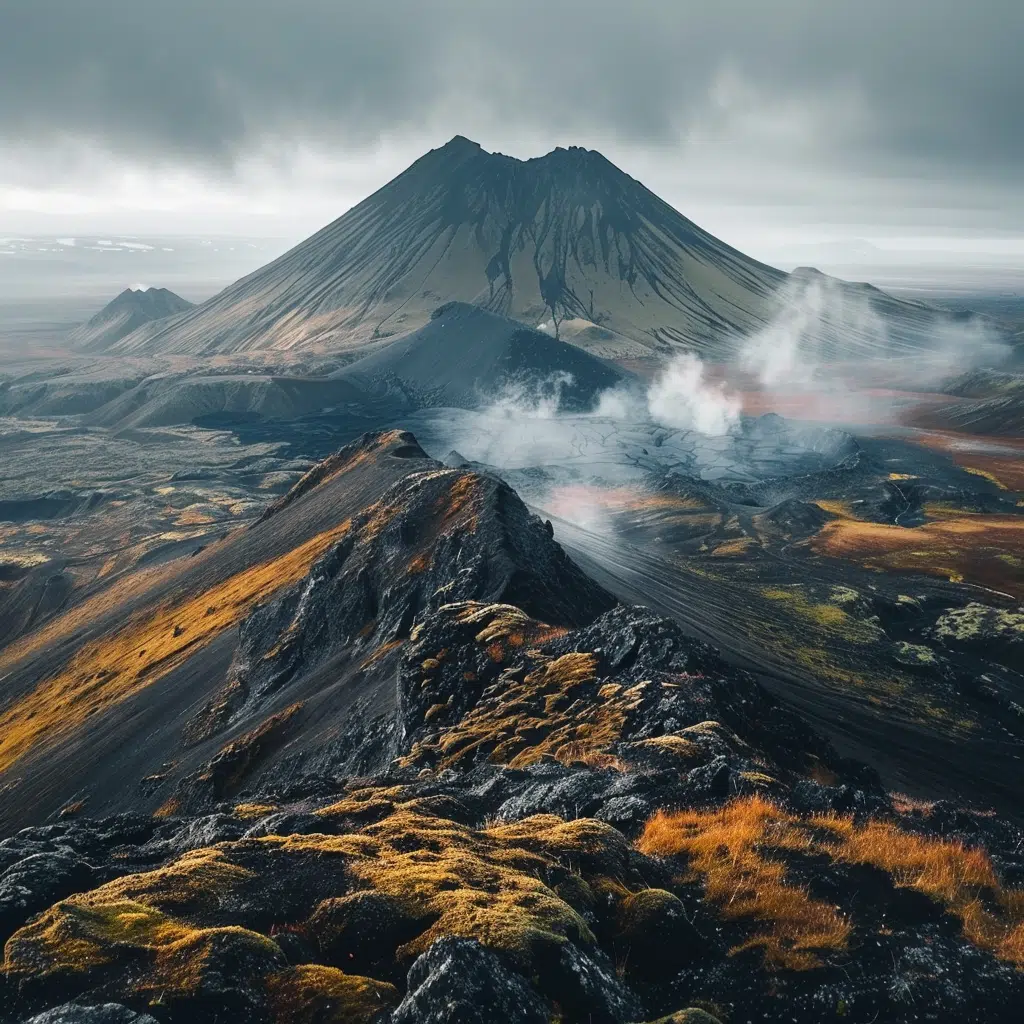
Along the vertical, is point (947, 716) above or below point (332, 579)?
below

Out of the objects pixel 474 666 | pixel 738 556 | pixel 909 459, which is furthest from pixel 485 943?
pixel 909 459

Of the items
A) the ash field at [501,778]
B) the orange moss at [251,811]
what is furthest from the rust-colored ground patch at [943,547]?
the orange moss at [251,811]

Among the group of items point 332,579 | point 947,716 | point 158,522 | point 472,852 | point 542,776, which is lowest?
point 158,522

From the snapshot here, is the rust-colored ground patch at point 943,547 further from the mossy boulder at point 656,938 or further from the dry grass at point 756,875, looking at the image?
the mossy boulder at point 656,938

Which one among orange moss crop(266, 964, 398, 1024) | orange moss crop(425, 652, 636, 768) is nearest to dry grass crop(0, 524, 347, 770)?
orange moss crop(425, 652, 636, 768)

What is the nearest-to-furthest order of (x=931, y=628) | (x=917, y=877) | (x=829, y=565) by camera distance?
(x=917, y=877)
(x=931, y=628)
(x=829, y=565)

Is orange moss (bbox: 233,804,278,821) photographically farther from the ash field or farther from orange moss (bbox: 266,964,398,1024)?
orange moss (bbox: 266,964,398,1024)

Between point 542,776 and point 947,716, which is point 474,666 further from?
point 947,716
